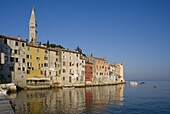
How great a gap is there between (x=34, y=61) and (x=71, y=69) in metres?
18.1

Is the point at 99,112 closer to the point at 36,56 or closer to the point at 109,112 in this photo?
the point at 109,112

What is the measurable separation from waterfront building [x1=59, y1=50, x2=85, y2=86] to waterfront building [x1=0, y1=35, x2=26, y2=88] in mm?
17809

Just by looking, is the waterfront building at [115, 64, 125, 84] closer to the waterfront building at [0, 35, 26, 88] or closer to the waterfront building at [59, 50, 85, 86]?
the waterfront building at [59, 50, 85, 86]

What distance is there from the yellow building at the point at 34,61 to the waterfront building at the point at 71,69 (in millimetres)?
9824

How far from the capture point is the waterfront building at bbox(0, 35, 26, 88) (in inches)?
2203

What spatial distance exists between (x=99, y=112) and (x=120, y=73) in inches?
4389

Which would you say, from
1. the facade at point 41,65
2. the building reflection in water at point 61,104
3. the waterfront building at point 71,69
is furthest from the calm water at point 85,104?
the waterfront building at point 71,69

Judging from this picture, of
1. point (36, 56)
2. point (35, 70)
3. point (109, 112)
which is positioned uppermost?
point (36, 56)

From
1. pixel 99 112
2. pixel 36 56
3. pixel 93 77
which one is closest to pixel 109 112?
pixel 99 112

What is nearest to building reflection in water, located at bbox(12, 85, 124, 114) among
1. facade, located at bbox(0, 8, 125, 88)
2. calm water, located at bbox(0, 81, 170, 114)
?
calm water, located at bbox(0, 81, 170, 114)

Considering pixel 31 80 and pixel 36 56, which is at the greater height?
pixel 36 56

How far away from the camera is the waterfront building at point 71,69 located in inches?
3031

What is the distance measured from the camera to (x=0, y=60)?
2092 inches

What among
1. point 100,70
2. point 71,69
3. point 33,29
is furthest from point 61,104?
point 100,70
